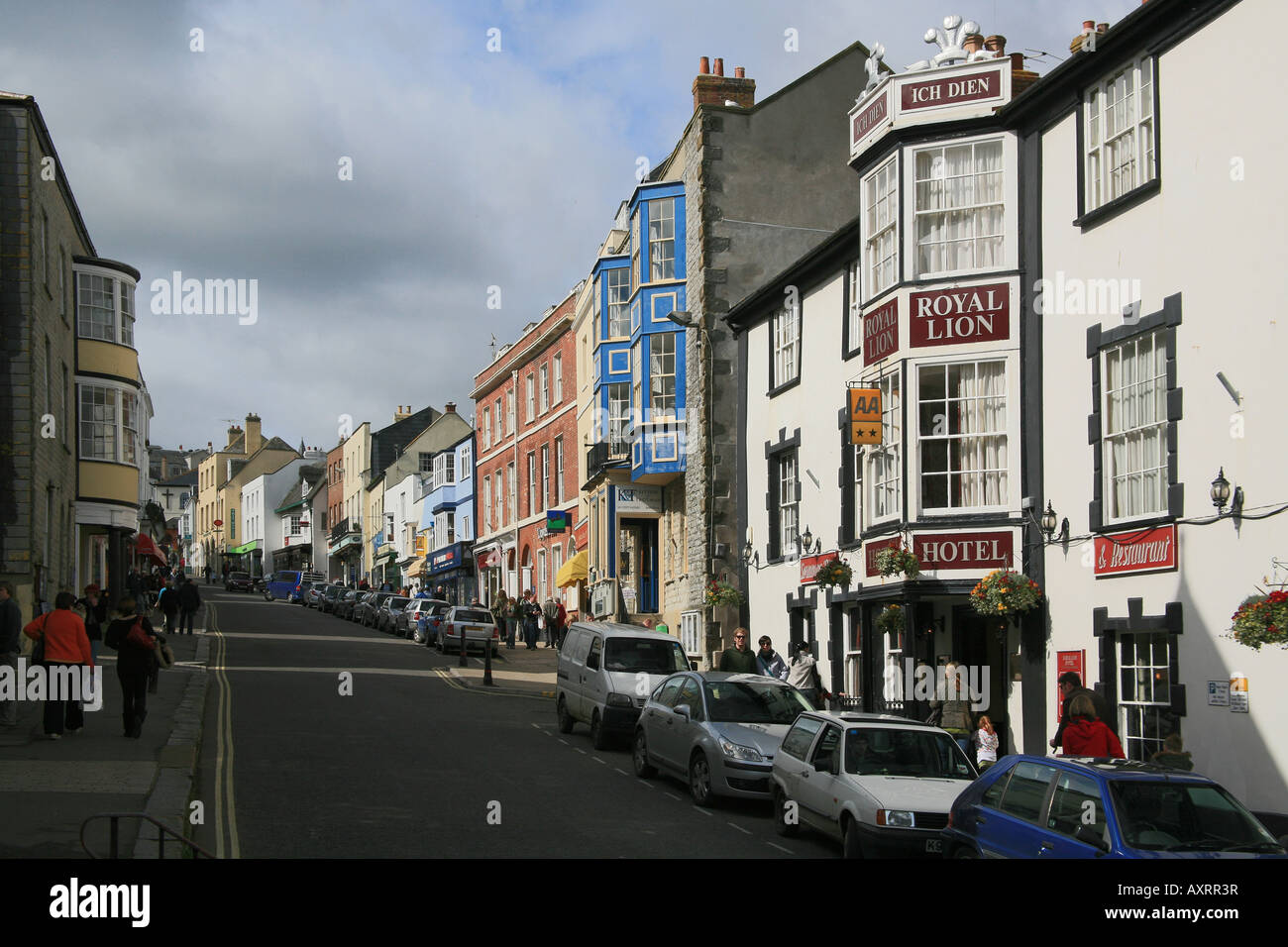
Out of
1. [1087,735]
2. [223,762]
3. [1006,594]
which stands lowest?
[223,762]

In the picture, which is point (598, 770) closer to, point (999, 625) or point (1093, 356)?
point (999, 625)

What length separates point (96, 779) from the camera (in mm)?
14688

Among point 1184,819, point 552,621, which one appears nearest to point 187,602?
point 552,621

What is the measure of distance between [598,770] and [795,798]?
5079 mm

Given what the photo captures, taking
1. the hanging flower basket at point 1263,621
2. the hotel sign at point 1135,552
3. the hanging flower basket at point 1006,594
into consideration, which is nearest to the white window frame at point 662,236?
the hanging flower basket at point 1006,594

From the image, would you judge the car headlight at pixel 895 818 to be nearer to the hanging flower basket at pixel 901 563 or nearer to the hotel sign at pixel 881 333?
the hanging flower basket at pixel 901 563

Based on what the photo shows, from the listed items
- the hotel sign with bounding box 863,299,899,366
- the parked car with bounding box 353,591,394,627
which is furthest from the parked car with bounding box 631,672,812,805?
the parked car with bounding box 353,591,394,627

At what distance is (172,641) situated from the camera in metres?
36.2

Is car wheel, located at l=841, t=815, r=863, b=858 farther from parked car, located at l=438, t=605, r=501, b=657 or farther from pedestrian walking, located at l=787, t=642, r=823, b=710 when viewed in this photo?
parked car, located at l=438, t=605, r=501, b=657

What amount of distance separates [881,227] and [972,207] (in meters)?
1.93

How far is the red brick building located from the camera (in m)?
50.1

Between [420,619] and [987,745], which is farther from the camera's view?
[420,619]

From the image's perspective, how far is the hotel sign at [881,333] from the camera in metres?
20.2

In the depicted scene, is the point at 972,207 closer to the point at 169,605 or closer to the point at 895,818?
the point at 895,818
